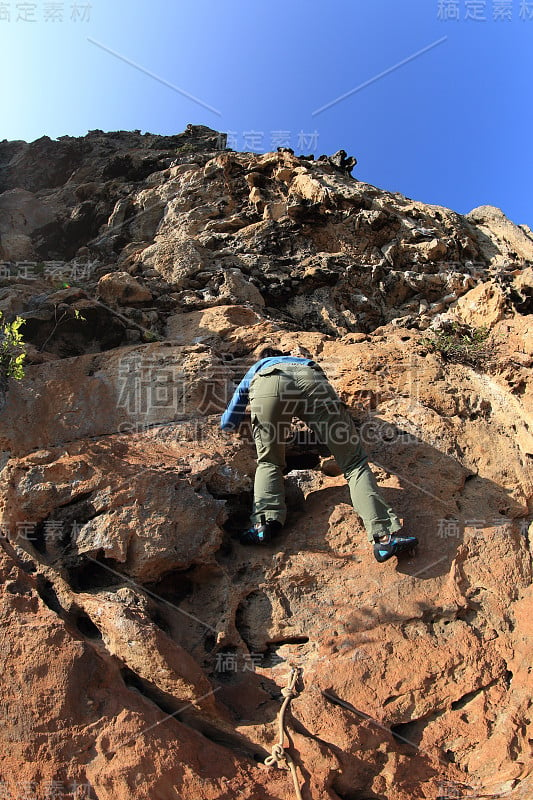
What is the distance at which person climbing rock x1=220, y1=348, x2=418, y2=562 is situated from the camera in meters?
3.67

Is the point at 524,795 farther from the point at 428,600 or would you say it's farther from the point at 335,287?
the point at 335,287

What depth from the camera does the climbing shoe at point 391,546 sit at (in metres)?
3.57

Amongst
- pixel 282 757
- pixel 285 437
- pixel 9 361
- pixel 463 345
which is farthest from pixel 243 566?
pixel 463 345

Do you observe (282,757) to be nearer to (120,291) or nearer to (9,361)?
(9,361)

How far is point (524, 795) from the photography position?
2846 mm

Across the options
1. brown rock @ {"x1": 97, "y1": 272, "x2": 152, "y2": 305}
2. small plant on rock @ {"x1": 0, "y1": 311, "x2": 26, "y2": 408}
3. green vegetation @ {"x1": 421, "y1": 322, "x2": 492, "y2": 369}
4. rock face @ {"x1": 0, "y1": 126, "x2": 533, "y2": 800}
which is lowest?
rock face @ {"x1": 0, "y1": 126, "x2": 533, "y2": 800}

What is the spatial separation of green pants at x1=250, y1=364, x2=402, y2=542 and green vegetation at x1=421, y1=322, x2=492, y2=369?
1.64m

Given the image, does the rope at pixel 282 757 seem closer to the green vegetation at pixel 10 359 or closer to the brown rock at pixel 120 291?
the green vegetation at pixel 10 359

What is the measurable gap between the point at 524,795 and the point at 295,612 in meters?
1.45

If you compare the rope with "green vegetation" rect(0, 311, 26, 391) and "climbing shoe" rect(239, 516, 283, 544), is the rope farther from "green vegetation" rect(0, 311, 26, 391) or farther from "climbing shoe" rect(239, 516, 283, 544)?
"green vegetation" rect(0, 311, 26, 391)

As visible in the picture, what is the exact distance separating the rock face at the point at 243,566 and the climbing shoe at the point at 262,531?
103 millimetres

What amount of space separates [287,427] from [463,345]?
220 centimetres

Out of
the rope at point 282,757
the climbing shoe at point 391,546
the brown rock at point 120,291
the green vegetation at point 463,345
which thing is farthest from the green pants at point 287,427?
the brown rock at point 120,291

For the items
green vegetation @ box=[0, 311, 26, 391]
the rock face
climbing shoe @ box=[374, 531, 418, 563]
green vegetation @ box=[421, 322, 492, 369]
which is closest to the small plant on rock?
green vegetation @ box=[0, 311, 26, 391]
